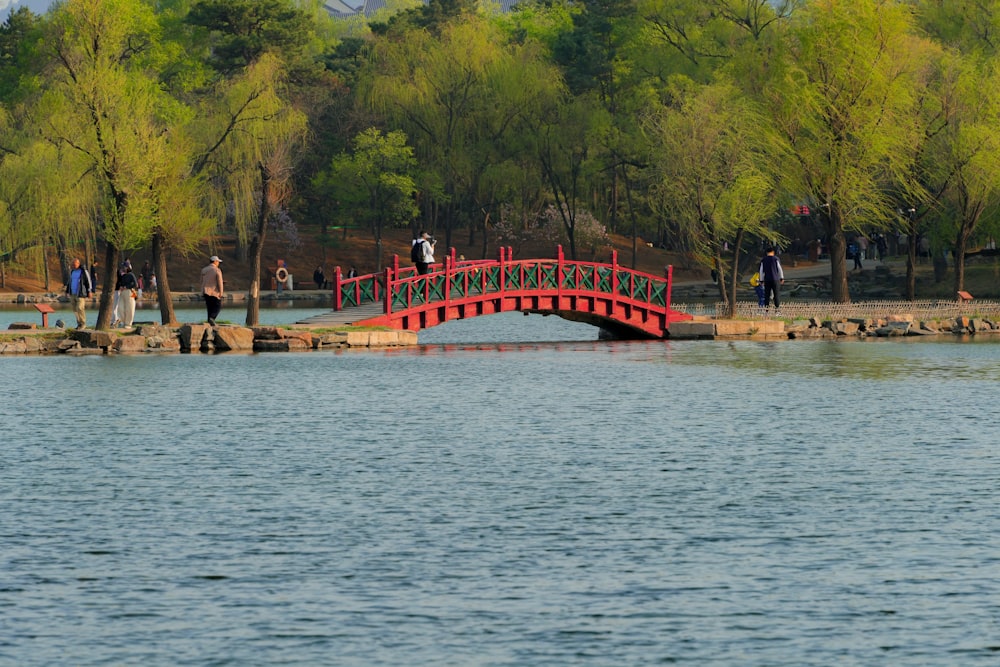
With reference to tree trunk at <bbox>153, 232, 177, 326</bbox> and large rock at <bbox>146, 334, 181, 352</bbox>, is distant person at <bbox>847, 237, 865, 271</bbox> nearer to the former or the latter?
tree trunk at <bbox>153, 232, 177, 326</bbox>

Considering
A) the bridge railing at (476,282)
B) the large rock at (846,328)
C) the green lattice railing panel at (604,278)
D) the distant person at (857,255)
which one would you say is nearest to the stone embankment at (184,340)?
the bridge railing at (476,282)

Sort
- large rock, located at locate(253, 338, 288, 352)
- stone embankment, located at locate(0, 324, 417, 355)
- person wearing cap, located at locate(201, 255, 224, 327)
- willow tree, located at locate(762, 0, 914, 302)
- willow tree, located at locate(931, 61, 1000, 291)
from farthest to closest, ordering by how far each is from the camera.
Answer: willow tree, located at locate(931, 61, 1000, 291) < willow tree, located at locate(762, 0, 914, 302) < person wearing cap, located at locate(201, 255, 224, 327) < large rock, located at locate(253, 338, 288, 352) < stone embankment, located at locate(0, 324, 417, 355)

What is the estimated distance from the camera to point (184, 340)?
4244 centimetres

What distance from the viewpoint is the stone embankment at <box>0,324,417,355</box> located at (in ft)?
137

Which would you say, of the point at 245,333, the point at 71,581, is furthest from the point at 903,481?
the point at 245,333

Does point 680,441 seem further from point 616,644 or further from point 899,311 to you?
point 899,311

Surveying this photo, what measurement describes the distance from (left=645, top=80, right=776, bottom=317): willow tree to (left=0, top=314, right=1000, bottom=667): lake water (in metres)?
20.2

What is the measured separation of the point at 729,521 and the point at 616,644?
5413 millimetres

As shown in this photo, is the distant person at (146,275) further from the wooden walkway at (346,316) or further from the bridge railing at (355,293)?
the wooden walkway at (346,316)

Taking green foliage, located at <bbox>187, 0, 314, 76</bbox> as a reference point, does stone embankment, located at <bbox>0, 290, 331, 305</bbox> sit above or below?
below

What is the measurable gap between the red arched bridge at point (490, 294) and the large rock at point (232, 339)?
106 inches

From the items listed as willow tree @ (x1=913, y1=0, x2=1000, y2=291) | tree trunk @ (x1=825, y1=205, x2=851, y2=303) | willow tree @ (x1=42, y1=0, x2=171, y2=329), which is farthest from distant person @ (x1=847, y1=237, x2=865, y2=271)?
willow tree @ (x1=42, y1=0, x2=171, y2=329)

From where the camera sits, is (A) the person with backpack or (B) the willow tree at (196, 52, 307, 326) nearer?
(A) the person with backpack

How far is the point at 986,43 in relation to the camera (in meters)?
66.3
